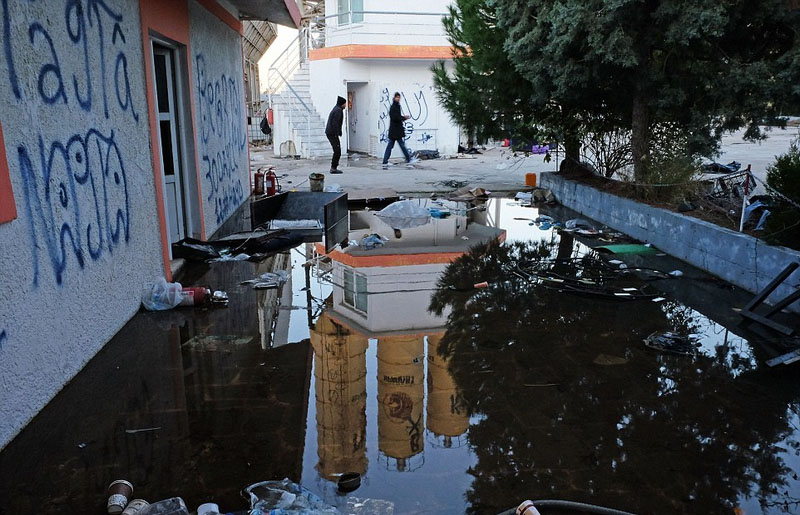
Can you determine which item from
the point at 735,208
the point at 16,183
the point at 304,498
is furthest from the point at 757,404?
the point at 16,183

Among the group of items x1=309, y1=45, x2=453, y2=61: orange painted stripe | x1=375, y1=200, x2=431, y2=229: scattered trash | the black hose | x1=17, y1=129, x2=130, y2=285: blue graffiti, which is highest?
x1=309, y1=45, x2=453, y2=61: orange painted stripe

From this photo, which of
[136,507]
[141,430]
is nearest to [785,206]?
[141,430]

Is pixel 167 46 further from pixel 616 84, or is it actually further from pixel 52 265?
pixel 616 84

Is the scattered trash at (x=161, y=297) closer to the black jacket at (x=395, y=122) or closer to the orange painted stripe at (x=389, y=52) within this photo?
the black jacket at (x=395, y=122)

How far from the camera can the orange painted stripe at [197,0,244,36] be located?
29.8ft

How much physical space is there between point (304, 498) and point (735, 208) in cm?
644

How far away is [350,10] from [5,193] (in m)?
20.4

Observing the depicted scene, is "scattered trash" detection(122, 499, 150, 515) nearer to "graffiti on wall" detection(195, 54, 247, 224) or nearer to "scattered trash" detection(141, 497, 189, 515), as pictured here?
"scattered trash" detection(141, 497, 189, 515)

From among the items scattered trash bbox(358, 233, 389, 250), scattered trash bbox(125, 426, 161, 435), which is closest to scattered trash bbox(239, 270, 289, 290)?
scattered trash bbox(358, 233, 389, 250)

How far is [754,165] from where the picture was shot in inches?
602

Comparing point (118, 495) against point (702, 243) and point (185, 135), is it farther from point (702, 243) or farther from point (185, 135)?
point (702, 243)

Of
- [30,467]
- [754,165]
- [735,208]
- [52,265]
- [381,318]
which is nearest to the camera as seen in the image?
[30,467]

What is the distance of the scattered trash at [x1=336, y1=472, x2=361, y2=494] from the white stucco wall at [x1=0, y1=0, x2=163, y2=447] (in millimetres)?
1821

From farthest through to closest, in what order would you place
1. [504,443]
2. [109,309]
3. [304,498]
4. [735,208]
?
[735,208] → [109,309] → [504,443] → [304,498]
